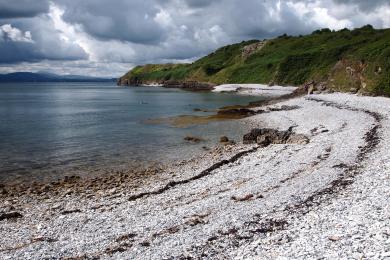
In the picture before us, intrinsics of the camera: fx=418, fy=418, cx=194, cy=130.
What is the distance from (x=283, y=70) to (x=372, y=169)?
149 metres

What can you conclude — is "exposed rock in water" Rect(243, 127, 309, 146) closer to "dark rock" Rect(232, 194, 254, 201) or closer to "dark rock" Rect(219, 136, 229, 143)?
"dark rock" Rect(219, 136, 229, 143)

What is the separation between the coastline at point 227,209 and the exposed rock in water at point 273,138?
3.02 metres

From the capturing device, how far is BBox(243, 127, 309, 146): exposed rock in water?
126 feet

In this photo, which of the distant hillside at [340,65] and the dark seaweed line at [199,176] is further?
the distant hillside at [340,65]

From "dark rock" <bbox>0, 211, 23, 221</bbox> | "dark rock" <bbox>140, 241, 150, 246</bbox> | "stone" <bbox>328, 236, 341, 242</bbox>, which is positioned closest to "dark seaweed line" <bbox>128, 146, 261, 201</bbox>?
"dark rock" <bbox>0, 211, 23, 221</bbox>

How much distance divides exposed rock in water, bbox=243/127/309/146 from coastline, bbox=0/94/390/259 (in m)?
3.02

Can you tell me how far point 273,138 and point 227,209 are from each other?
70.6ft

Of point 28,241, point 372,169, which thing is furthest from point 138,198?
point 372,169

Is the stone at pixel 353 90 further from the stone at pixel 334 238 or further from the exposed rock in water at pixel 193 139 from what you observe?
the stone at pixel 334 238

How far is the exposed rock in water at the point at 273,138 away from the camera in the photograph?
38531 mm

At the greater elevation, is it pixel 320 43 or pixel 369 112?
pixel 320 43

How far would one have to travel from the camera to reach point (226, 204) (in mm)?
20812

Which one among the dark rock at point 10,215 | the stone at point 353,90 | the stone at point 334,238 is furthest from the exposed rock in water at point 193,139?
the stone at point 353,90

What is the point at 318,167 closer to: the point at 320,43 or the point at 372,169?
the point at 372,169
